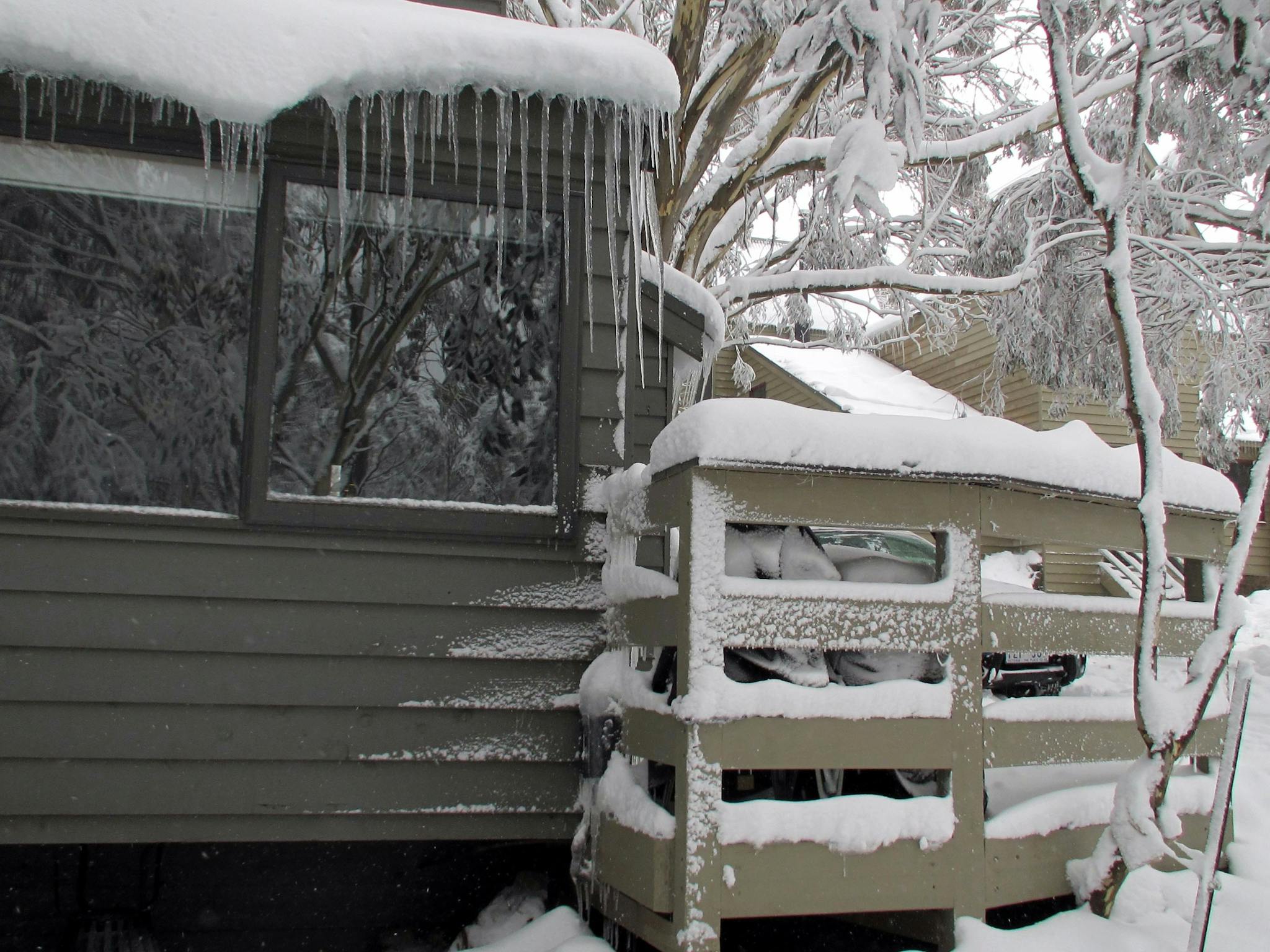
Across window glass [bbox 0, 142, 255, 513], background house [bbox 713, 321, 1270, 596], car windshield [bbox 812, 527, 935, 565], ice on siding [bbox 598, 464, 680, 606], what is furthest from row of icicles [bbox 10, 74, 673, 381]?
background house [bbox 713, 321, 1270, 596]

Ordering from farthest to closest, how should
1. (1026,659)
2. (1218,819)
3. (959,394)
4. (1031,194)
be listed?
(959,394)
(1031,194)
(1026,659)
(1218,819)

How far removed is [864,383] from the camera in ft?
49.0

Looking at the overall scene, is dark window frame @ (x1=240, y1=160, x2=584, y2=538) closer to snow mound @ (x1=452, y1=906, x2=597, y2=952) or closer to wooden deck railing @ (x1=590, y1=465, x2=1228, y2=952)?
wooden deck railing @ (x1=590, y1=465, x2=1228, y2=952)

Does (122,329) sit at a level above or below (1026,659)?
above

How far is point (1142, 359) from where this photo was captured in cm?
266

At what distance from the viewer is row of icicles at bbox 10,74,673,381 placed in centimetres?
316

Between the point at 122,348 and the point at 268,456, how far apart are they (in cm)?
62

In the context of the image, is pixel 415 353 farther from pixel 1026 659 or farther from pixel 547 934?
pixel 1026 659

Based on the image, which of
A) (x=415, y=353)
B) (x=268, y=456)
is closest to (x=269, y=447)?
(x=268, y=456)

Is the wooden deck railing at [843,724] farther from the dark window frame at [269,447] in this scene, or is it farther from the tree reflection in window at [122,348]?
the tree reflection in window at [122,348]

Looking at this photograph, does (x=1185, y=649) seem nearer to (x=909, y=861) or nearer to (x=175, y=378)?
(x=909, y=861)

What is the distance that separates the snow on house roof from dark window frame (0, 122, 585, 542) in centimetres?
28

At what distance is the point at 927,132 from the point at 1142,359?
835 centimetres

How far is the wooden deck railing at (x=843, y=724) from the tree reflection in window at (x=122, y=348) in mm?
1592
